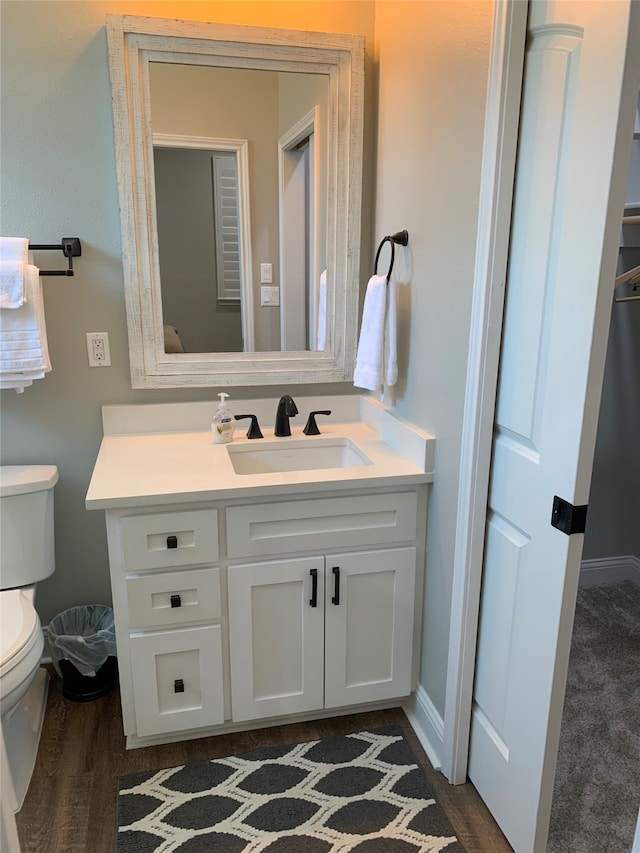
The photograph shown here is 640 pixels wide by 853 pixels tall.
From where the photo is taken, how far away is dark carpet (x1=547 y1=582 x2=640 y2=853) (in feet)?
5.22

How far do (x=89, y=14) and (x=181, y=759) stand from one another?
2.21 metres

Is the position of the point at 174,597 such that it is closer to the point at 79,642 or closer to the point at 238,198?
the point at 79,642

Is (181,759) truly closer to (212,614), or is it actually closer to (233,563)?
(212,614)

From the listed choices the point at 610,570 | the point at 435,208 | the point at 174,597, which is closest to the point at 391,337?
the point at 435,208

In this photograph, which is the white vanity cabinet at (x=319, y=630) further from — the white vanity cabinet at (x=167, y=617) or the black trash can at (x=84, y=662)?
the black trash can at (x=84, y=662)

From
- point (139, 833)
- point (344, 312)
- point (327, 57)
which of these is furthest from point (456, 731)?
point (327, 57)

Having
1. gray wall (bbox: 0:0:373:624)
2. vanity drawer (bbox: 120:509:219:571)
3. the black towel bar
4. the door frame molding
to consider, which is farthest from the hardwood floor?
the black towel bar

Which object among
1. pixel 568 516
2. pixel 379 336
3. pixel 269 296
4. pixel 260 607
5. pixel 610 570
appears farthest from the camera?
pixel 610 570

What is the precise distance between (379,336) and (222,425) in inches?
23.1

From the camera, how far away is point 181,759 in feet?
5.98

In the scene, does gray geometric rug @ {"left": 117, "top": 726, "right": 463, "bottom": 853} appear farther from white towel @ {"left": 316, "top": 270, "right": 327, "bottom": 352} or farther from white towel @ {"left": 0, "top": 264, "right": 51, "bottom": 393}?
white towel @ {"left": 316, "top": 270, "right": 327, "bottom": 352}

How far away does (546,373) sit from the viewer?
130 cm

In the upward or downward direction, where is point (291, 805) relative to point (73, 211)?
downward

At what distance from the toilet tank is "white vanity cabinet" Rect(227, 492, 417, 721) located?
673mm
